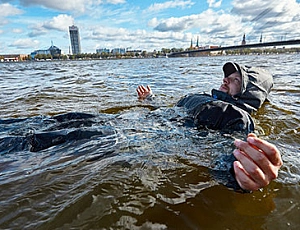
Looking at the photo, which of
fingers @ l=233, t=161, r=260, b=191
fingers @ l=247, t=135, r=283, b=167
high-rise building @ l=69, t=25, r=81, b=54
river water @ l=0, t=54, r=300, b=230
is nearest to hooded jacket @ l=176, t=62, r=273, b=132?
river water @ l=0, t=54, r=300, b=230

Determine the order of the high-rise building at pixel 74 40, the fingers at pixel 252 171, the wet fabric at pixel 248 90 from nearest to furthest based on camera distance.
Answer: the fingers at pixel 252 171 → the wet fabric at pixel 248 90 → the high-rise building at pixel 74 40

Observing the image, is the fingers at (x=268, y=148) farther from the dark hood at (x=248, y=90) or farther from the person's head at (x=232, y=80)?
the person's head at (x=232, y=80)

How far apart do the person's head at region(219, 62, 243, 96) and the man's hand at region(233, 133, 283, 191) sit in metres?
2.03

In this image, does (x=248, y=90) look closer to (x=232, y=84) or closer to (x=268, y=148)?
(x=232, y=84)

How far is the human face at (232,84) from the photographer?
3.33m

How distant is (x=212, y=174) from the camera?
79.1 inches

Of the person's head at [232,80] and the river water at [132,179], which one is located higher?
the person's head at [232,80]

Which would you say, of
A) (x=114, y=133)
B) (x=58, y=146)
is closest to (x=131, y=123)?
(x=114, y=133)

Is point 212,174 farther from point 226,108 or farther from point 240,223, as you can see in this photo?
point 226,108

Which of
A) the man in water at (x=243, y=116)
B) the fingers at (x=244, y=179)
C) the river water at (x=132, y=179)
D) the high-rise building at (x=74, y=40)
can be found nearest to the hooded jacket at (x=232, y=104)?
the man in water at (x=243, y=116)

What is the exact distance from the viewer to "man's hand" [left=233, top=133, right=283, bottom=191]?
1.37 m

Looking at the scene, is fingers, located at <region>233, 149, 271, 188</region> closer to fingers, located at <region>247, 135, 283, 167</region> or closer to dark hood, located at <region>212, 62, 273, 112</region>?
fingers, located at <region>247, 135, 283, 167</region>

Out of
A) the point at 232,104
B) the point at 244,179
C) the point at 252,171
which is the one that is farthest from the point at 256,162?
the point at 232,104

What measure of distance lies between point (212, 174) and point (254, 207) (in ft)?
1.57
